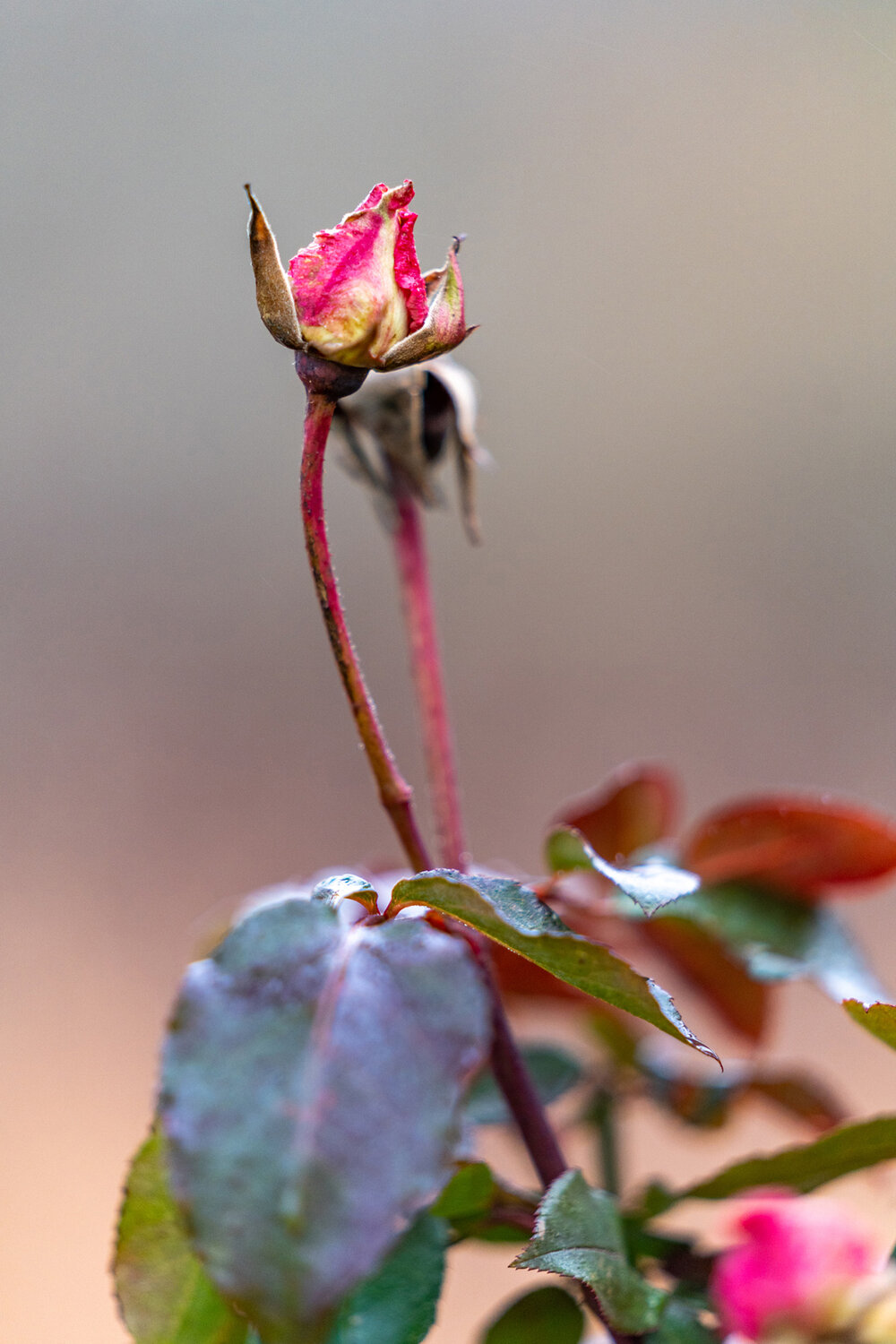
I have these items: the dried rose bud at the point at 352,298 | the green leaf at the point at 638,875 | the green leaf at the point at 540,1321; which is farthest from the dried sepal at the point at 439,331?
the green leaf at the point at 540,1321

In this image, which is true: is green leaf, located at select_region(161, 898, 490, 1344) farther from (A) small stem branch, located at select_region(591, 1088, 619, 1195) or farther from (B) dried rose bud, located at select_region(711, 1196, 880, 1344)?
(A) small stem branch, located at select_region(591, 1088, 619, 1195)

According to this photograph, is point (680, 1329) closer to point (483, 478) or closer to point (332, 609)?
point (332, 609)

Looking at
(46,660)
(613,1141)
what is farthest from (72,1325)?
(613,1141)

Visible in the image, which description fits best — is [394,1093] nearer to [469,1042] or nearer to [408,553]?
[469,1042]

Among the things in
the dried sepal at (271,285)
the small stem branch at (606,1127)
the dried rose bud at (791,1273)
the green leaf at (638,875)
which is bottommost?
the small stem branch at (606,1127)

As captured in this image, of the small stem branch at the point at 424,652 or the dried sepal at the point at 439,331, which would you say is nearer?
the dried sepal at the point at 439,331

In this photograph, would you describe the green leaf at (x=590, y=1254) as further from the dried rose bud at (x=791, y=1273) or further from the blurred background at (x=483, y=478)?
the blurred background at (x=483, y=478)
